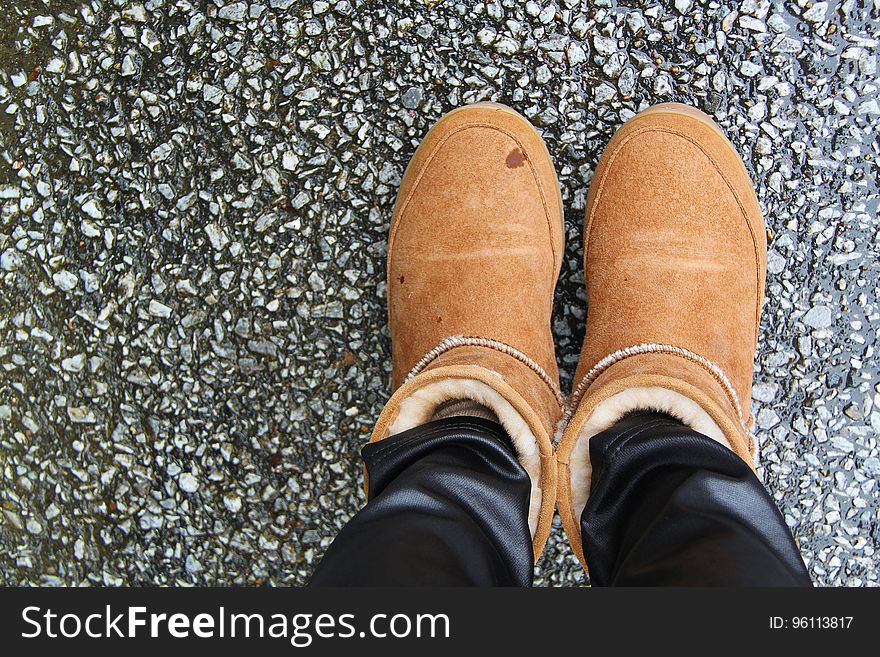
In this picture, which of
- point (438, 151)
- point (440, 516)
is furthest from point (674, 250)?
point (440, 516)

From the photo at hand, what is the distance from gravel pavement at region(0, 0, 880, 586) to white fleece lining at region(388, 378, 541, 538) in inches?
11.0

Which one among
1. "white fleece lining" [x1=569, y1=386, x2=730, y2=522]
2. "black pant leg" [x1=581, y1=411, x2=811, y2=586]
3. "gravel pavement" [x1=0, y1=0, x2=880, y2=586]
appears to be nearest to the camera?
"black pant leg" [x1=581, y1=411, x2=811, y2=586]

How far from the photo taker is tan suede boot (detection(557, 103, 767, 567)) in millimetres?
1071

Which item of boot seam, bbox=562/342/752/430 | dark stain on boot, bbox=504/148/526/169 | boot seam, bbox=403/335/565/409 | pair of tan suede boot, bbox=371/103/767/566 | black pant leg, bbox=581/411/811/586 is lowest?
black pant leg, bbox=581/411/811/586

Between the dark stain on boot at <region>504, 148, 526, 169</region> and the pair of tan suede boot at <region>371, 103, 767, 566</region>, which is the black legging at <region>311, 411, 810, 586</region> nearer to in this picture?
the pair of tan suede boot at <region>371, 103, 767, 566</region>

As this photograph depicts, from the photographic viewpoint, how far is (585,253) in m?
1.13

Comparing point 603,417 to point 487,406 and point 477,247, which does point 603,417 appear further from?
point 477,247

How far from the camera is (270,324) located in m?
1.19

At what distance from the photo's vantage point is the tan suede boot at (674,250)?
107 cm

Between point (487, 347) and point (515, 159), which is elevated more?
point (515, 159)

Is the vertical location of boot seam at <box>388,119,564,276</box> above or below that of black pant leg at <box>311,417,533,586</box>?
above

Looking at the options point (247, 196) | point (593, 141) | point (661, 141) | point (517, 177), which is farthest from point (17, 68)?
point (661, 141)

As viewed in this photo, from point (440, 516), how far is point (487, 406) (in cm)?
22

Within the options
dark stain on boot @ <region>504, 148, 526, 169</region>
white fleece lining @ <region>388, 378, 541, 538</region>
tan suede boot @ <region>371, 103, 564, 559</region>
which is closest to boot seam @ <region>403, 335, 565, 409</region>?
tan suede boot @ <region>371, 103, 564, 559</region>
